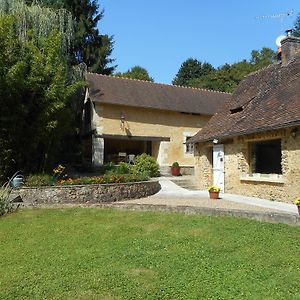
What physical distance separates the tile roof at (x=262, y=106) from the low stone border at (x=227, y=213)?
3623 mm

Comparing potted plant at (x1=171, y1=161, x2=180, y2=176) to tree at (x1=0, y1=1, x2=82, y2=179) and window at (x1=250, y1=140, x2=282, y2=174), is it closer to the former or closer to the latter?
window at (x1=250, y1=140, x2=282, y2=174)

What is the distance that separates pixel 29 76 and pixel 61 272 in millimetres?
9705

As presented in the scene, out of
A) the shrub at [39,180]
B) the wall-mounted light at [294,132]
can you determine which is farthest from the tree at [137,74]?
the wall-mounted light at [294,132]

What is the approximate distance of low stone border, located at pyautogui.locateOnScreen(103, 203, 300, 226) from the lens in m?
7.78

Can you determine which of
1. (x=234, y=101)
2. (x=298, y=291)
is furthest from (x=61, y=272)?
(x=234, y=101)

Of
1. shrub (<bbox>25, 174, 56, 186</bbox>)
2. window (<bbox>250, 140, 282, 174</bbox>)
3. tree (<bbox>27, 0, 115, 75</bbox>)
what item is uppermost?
tree (<bbox>27, 0, 115, 75</bbox>)

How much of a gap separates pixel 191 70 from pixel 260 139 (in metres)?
47.1

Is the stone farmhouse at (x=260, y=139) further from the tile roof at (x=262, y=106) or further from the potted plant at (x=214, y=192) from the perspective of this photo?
the potted plant at (x=214, y=192)

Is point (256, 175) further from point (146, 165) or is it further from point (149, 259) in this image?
point (149, 259)

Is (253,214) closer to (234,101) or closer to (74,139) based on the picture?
(234,101)

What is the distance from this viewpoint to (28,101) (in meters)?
13.2

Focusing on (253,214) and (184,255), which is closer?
(184,255)

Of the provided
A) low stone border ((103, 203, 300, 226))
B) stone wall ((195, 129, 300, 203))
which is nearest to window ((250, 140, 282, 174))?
stone wall ((195, 129, 300, 203))

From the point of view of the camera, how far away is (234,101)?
16.9 meters
